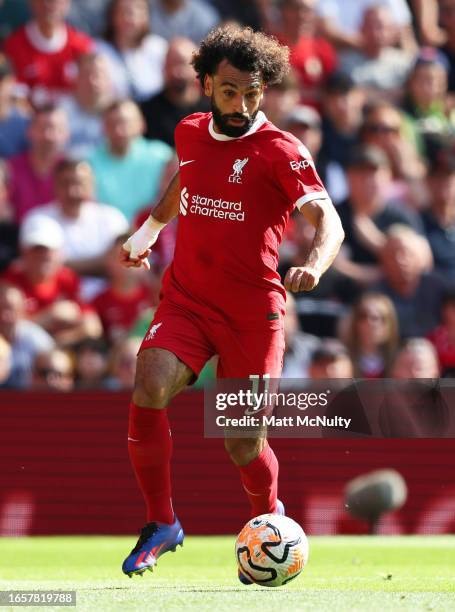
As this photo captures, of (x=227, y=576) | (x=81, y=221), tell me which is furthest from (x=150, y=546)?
(x=81, y=221)

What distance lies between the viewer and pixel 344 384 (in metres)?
9.55

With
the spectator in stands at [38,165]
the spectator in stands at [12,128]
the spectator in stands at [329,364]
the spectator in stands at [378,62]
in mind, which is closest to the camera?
the spectator in stands at [329,364]

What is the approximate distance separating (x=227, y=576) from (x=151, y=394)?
156 centimetres

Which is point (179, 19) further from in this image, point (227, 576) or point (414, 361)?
point (227, 576)

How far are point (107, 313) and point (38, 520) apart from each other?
2236 mm

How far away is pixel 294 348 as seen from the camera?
39.1ft

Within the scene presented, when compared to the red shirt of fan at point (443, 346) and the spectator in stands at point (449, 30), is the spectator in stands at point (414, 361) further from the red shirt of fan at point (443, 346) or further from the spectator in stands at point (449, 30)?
the spectator in stands at point (449, 30)

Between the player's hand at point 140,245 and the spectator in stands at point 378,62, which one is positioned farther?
the spectator in stands at point 378,62

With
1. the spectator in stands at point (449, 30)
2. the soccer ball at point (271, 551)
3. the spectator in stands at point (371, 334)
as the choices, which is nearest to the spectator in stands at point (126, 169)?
the spectator in stands at point (371, 334)

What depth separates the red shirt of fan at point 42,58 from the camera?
14.1m

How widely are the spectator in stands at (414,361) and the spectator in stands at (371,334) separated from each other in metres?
0.43

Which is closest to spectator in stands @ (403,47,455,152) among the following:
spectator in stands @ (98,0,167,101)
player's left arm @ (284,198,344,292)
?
spectator in stands @ (98,0,167,101)

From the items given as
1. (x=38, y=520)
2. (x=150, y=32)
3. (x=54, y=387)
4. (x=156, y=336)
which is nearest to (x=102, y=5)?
(x=150, y=32)

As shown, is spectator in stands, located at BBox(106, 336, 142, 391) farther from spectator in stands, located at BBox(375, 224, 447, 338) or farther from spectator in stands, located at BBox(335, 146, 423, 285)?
spectator in stands, located at BBox(375, 224, 447, 338)
